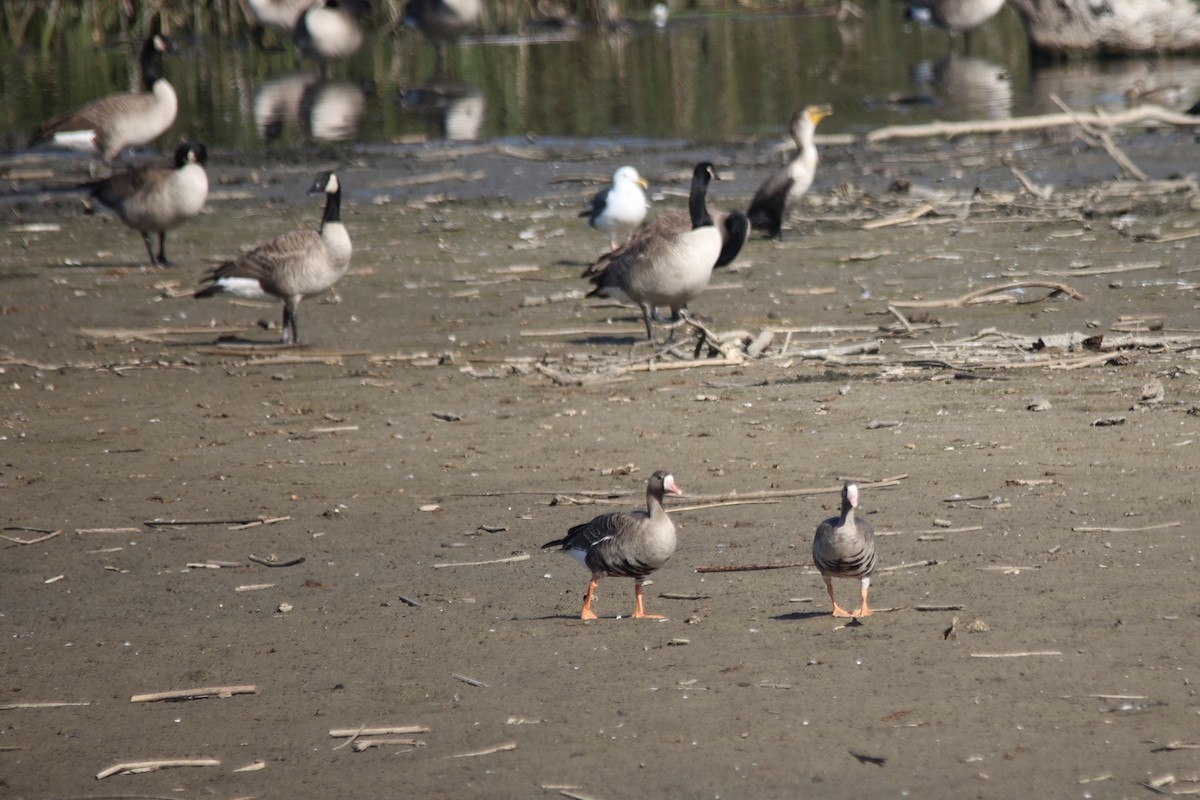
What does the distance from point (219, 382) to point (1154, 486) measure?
6.49 metres

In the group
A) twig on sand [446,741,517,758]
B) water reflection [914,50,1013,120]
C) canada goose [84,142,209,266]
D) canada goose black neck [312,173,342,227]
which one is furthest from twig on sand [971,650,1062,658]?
water reflection [914,50,1013,120]

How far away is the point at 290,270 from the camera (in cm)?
1215

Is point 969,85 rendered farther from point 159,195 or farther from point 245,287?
point 245,287

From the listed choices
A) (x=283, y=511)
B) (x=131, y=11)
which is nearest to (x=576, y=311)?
(x=283, y=511)

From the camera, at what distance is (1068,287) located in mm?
11523

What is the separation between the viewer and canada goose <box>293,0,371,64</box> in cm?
3397

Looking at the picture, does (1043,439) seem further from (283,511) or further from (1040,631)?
(283,511)

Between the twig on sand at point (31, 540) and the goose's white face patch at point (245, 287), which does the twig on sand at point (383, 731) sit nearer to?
the twig on sand at point (31, 540)

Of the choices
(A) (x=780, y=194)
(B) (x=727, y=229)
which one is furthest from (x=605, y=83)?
(B) (x=727, y=229)

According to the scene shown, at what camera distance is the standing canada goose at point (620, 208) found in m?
14.5

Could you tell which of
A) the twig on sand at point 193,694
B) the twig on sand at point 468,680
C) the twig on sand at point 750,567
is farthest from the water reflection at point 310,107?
the twig on sand at point 468,680

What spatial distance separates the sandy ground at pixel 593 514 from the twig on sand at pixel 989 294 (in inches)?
4.0

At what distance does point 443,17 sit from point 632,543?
3059 cm

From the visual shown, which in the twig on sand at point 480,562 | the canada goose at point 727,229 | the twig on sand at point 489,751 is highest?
the canada goose at point 727,229
